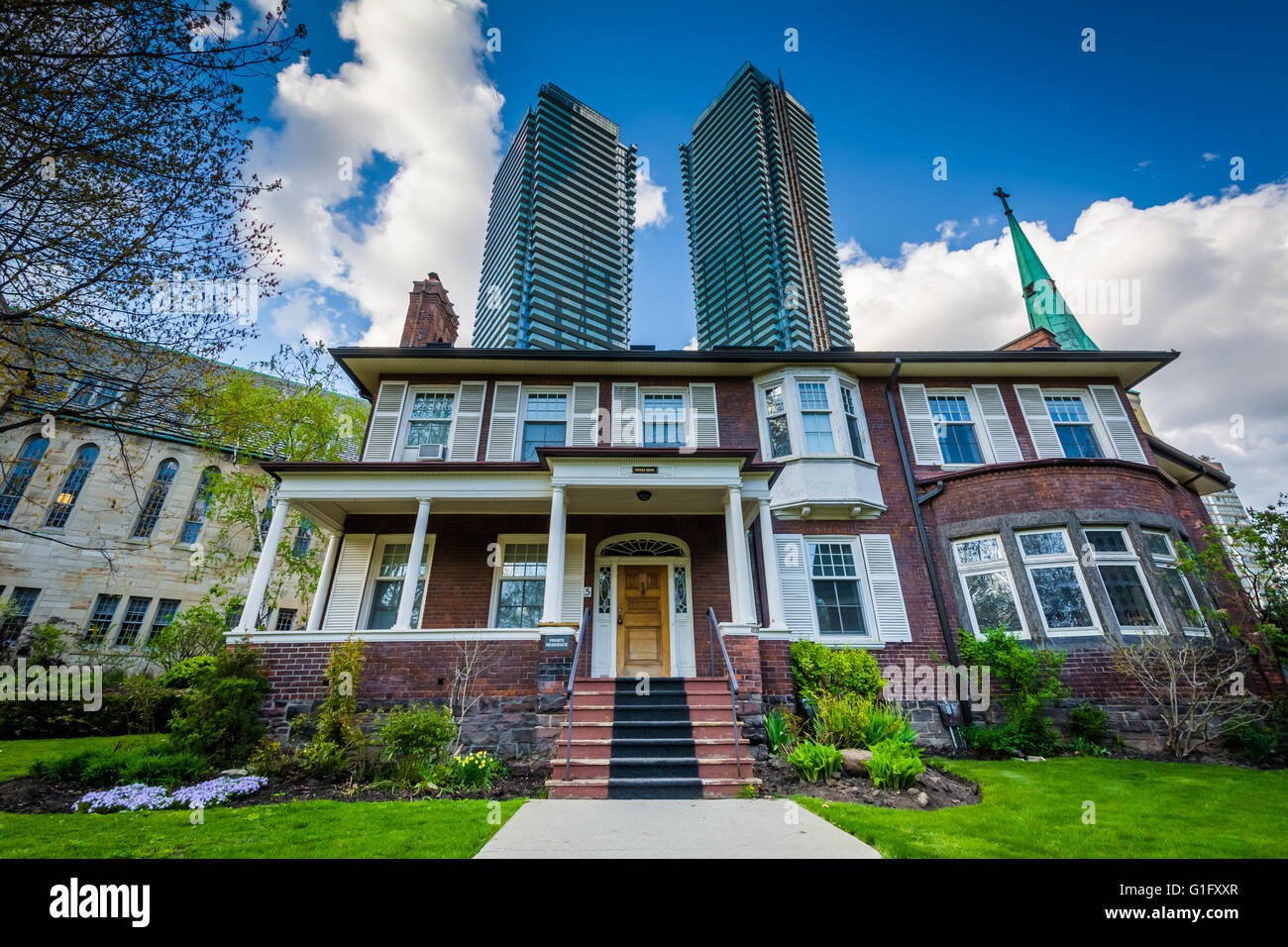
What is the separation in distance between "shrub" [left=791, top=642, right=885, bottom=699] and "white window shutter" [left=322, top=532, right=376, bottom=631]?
841 cm

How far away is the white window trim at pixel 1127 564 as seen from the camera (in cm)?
904

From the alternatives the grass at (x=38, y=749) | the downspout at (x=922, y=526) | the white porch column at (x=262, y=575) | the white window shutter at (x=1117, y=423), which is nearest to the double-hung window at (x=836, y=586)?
the downspout at (x=922, y=526)

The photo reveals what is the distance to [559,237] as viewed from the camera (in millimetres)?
58875

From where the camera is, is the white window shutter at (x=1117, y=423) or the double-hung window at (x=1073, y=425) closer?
the white window shutter at (x=1117, y=423)

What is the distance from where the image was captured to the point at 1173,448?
12.5m

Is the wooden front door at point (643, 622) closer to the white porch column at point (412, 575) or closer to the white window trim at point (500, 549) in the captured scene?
the white window trim at point (500, 549)

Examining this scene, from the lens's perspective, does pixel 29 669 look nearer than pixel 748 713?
No

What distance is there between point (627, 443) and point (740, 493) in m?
3.60

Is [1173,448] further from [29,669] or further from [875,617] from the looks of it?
[29,669]

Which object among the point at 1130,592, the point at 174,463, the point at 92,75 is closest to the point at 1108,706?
the point at 1130,592

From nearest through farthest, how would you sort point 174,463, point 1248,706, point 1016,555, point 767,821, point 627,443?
point 767,821
point 1248,706
point 1016,555
point 627,443
point 174,463

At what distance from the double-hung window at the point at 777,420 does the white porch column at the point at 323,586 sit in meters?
9.60

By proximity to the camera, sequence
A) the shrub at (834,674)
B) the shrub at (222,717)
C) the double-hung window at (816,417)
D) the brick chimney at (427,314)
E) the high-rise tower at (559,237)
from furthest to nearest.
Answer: the high-rise tower at (559,237)
the brick chimney at (427,314)
the double-hung window at (816,417)
the shrub at (834,674)
the shrub at (222,717)

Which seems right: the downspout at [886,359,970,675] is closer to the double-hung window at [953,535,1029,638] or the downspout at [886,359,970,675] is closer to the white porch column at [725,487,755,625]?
the double-hung window at [953,535,1029,638]
